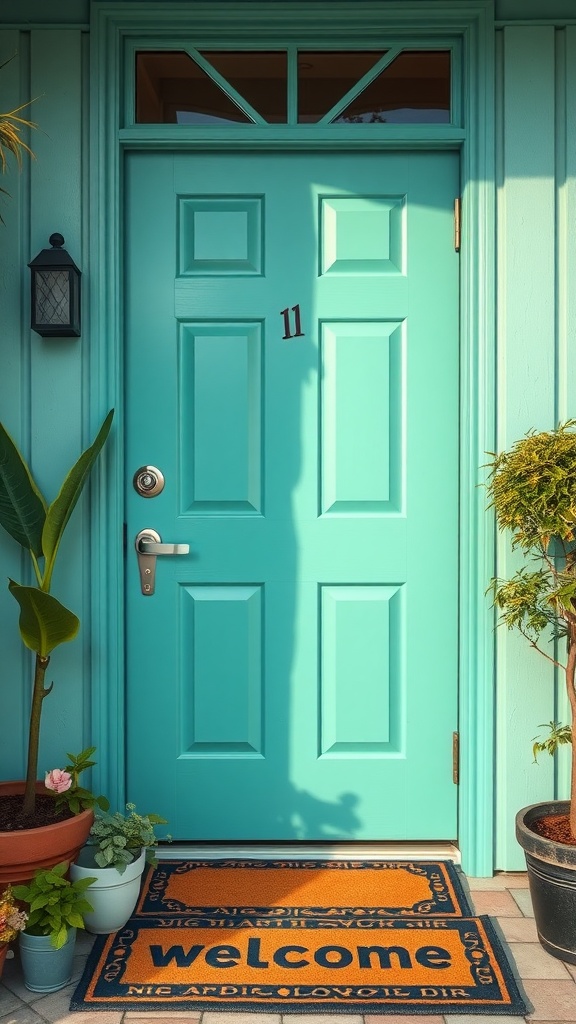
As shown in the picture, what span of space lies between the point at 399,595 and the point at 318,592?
0.79ft

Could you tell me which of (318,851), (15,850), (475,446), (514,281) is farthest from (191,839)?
(514,281)

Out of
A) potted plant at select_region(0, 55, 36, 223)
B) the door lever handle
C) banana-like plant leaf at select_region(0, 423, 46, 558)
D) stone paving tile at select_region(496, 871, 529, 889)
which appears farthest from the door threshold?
potted plant at select_region(0, 55, 36, 223)

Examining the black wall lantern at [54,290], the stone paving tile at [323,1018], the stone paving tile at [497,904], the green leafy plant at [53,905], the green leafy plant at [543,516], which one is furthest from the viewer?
the black wall lantern at [54,290]

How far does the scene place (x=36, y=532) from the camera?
7.25 feet

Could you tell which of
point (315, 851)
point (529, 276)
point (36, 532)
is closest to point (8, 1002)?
point (315, 851)

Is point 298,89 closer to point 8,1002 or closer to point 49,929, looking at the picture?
point 49,929

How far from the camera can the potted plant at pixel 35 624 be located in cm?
200

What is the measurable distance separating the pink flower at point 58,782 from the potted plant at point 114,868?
0.14 meters

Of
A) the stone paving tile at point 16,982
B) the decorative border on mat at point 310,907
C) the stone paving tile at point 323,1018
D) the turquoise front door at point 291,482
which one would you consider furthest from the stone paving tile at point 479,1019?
the stone paving tile at point 16,982

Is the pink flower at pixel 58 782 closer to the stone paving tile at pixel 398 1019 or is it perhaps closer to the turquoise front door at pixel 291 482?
the turquoise front door at pixel 291 482

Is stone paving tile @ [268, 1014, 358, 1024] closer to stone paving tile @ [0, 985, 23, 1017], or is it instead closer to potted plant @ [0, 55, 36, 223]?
stone paving tile @ [0, 985, 23, 1017]

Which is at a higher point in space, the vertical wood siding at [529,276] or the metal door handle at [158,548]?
the vertical wood siding at [529,276]

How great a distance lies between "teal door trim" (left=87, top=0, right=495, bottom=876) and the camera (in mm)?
2414

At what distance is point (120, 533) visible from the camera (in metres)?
2.47
